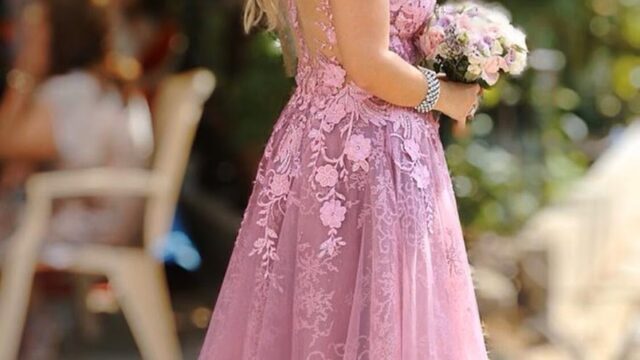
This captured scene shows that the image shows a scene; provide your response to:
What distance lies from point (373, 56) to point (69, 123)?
2391mm

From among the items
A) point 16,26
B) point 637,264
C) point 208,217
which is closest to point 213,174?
point 208,217

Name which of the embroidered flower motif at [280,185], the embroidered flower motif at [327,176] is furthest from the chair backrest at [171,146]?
the embroidered flower motif at [327,176]

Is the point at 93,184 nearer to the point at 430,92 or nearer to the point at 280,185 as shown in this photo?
the point at 280,185

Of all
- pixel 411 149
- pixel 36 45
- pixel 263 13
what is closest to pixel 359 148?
pixel 411 149

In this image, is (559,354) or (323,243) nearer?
(323,243)

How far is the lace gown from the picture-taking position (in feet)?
10.6

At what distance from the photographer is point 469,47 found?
3.30 m

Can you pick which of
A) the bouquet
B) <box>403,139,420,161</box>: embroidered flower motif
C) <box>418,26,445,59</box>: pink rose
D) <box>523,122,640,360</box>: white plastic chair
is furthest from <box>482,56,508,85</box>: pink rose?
<box>523,122,640,360</box>: white plastic chair

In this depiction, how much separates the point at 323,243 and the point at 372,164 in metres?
0.20

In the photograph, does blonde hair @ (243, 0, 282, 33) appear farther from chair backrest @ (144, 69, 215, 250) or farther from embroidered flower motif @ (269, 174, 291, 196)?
chair backrest @ (144, 69, 215, 250)

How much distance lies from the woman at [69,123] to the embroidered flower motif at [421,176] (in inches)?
82.1

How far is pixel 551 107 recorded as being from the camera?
6.99 meters

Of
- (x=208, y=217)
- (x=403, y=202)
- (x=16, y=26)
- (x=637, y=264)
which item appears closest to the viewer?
(x=403, y=202)

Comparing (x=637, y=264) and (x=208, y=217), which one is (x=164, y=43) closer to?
(x=208, y=217)
